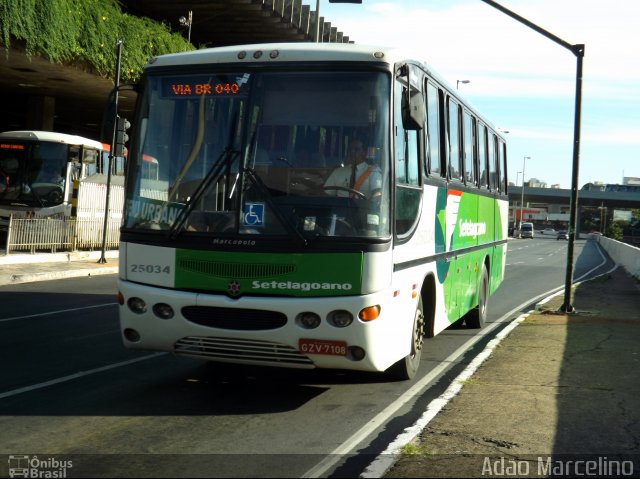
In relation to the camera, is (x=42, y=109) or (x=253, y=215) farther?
(x=42, y=109)

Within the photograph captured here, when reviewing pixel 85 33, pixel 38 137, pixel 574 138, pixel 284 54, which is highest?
pixel 85 33

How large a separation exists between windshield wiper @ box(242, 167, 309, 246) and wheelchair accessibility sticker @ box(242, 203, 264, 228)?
0.09 meters

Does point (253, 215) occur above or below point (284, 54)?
below

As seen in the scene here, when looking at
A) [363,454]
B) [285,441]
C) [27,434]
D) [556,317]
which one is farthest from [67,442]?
[556,317]

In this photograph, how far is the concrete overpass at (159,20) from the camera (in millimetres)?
29334

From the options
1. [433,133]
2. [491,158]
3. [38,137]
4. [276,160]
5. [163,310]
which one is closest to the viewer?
[276,160]

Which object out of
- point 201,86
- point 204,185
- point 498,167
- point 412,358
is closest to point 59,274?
point 498,167

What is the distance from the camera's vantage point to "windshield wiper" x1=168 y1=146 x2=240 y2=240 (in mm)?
7109

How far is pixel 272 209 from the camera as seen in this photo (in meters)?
6.96

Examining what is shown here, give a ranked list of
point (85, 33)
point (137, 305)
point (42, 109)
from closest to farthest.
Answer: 1. point (137, 305)
2. point (85, 33)
3. point (42, 109)

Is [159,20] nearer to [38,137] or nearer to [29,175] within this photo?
[38,137]

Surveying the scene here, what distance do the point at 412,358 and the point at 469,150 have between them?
4.00m

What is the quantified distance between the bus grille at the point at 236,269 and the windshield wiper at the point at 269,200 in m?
0.26

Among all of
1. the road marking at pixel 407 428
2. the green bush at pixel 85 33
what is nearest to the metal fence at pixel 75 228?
the green bush at pixel 85 33
